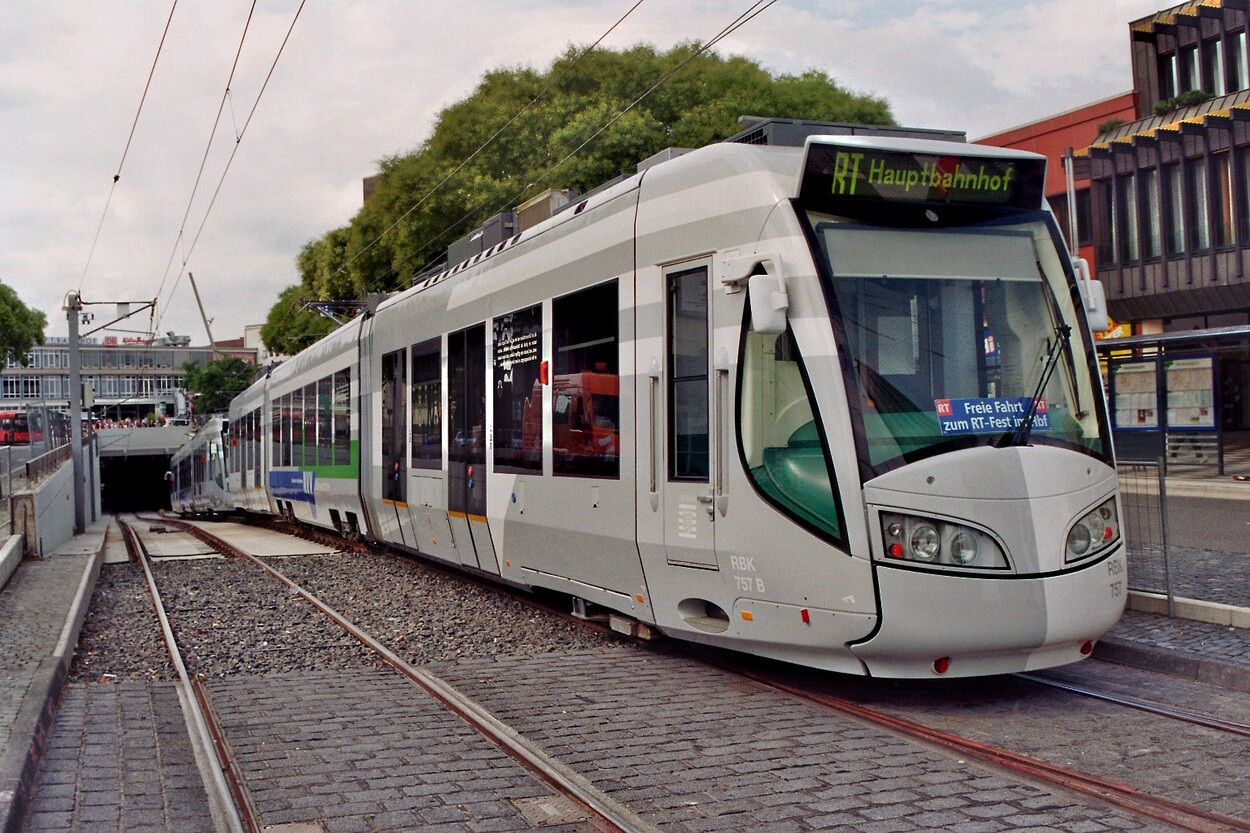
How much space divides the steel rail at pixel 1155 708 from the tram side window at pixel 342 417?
1091 centimetres

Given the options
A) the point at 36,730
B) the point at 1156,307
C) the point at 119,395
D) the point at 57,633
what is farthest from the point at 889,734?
the point at 119,395

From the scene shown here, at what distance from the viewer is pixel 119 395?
132375mm

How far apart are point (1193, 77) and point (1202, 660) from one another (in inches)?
1046

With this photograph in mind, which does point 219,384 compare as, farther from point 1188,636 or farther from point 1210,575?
point 1188,636

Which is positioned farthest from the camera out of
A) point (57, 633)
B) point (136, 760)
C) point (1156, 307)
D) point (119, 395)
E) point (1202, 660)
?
point (119, 395)

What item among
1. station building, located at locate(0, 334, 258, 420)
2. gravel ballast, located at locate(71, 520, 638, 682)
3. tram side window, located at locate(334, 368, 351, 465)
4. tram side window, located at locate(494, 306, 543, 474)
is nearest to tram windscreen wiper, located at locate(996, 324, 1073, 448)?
gravel ballast, located at locate(71, 520, 638, 682)

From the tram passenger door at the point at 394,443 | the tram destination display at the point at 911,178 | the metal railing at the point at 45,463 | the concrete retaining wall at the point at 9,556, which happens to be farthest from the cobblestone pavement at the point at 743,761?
the metal railing at the point at 45,463

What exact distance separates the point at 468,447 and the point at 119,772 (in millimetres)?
5612

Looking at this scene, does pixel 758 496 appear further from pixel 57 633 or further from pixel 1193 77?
pixel 1193 77

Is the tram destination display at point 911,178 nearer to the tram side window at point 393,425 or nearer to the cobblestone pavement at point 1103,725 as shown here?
the cobblestone pavement at point 1103,725

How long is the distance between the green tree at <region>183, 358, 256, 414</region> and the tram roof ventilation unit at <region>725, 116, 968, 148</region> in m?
68.0

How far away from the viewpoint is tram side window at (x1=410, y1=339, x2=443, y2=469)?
12180mm

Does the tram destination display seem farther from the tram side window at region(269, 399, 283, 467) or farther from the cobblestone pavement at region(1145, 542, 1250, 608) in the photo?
the tram side window at region(269, 399, 283, 467)

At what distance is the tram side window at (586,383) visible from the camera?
825 centimetres
